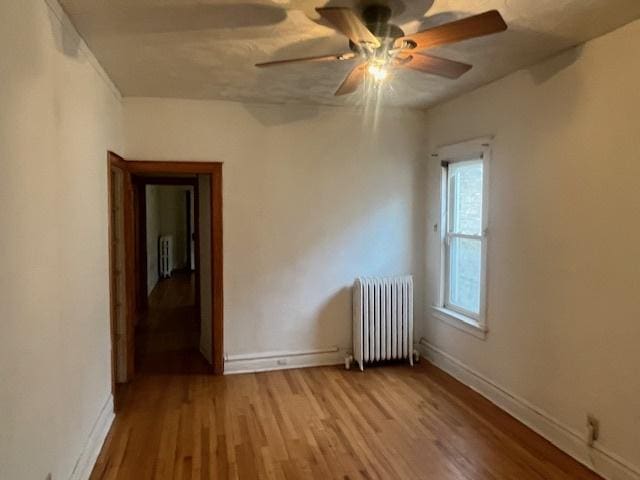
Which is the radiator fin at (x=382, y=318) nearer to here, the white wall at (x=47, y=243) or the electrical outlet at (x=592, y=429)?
the electrical outlet at (x=592, y=429)

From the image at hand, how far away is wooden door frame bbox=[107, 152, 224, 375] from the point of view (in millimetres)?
4207

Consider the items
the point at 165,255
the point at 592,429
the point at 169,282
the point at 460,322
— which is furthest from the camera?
the point at 165,255

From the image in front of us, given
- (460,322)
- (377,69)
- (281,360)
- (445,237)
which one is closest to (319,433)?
(281,360)

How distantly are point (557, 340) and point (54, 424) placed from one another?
112 inches

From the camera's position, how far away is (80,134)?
2725 millimetres

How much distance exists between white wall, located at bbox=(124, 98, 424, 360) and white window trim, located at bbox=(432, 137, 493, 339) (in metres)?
0.35

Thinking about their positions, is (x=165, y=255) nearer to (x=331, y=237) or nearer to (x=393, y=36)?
(x=331, y=237)

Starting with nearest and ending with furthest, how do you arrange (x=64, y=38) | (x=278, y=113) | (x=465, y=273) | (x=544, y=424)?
(x=64, y=38) → (x=544, y=424) → (x=465, y=273) → (x=278, y=113)

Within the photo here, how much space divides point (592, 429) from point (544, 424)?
1.35 ft

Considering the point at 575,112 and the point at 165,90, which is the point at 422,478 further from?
the point at 165,90

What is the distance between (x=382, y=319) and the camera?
4.62m

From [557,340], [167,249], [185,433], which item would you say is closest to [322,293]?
[185,433]

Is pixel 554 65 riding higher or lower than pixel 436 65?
higher

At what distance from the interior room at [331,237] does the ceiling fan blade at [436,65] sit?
0.02 metres
